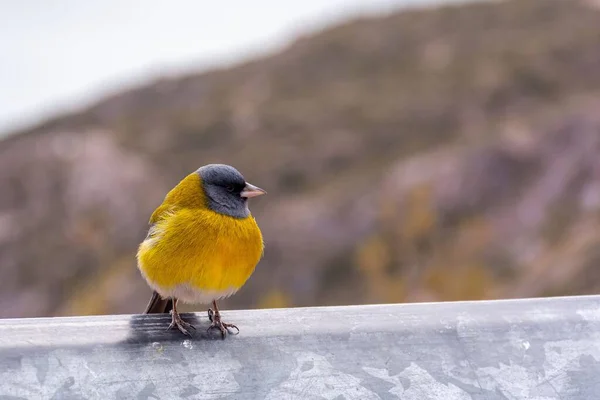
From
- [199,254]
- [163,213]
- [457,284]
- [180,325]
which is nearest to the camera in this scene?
[180,325]

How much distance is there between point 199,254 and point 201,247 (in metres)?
A: 0.03

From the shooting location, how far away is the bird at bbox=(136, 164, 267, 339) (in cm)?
406

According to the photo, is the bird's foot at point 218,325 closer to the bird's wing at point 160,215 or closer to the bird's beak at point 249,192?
the bird's wing at point 160,215

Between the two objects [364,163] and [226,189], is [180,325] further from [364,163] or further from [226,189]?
[364,163]

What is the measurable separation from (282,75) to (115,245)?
49.0 feet

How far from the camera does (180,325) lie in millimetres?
3398

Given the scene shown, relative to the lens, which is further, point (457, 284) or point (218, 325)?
point (457, 284)

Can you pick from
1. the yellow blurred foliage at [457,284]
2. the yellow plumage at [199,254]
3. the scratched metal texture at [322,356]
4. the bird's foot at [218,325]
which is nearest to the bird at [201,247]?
the yellow plumage at [199,254]

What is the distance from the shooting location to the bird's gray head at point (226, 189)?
437 cm

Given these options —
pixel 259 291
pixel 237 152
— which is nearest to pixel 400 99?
pixel 237 152

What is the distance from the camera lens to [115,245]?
21.0 metres

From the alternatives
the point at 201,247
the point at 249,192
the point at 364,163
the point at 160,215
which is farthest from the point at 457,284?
the point at 364,163

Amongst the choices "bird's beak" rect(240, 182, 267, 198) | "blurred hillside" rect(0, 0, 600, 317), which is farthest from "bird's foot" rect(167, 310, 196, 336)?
"blurred hillside" rect(0, 0, 600, 317)

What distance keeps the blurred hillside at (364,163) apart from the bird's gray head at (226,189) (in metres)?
5.38
